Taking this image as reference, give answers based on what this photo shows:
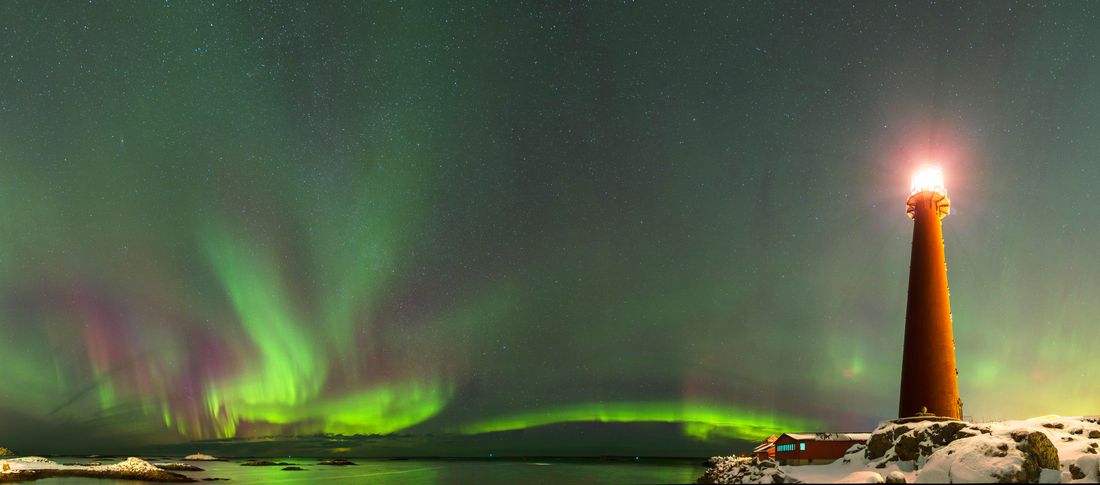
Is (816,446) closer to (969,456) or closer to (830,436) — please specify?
(830,436)

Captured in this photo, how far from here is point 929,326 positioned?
4291cm

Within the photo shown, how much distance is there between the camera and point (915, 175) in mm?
48125

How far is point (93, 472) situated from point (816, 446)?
9646 cm

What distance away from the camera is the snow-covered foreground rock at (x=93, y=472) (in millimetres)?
74838

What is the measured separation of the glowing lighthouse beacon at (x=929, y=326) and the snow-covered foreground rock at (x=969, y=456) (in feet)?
12.1

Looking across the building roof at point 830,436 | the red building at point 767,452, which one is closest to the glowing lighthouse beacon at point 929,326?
the building roof at point 830,436

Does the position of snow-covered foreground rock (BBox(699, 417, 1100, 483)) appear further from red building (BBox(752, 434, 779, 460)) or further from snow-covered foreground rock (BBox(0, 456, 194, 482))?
snow-covered foreground rock (BBox(0, 456, 194, 482))

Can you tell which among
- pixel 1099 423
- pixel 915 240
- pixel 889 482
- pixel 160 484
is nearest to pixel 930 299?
pixel 915 240

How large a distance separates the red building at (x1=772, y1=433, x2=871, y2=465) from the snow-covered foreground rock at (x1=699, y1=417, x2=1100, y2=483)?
848cm

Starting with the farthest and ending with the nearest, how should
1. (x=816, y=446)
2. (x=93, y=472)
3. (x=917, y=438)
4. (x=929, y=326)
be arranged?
(x=93, y=472) → (x=816, y=446) → (x=929, y=326) → (x=917, y=438)

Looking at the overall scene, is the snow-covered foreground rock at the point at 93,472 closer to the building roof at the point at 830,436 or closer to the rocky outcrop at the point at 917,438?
the building roof at the point at 830,436

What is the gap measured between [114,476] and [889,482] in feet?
320

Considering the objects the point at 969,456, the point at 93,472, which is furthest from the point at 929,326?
the point at 93,472

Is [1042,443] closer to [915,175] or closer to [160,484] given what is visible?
[915,175]
